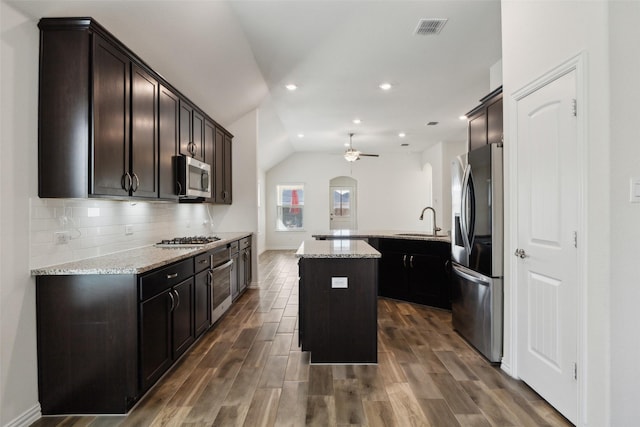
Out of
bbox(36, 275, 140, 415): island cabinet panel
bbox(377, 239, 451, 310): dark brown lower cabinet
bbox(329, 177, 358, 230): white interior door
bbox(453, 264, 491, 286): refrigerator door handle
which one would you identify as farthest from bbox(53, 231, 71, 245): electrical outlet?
bbox(329, 177, 358, 230): white interior door

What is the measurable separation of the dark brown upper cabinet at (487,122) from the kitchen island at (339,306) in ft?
5.53

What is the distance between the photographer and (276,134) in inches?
293

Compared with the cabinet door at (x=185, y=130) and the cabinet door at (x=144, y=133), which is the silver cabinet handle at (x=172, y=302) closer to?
the cabinet door at (x=144, y=133)

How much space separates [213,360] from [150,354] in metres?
0.69

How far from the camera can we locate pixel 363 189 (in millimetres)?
10391

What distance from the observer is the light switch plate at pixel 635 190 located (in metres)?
1.66

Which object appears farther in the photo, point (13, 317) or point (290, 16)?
point (290, 16)

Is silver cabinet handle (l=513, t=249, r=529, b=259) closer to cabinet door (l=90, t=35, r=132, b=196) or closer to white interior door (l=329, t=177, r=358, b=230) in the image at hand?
cabinet door (l=90, t=35, r=132, b=196)

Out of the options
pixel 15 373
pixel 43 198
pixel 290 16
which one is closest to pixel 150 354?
pixel 15 373

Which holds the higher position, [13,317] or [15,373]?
[13,317]

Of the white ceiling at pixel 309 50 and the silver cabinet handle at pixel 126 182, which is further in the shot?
the white ceiling at pixel 309 50

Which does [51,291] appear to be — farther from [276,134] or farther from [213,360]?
[276,134]

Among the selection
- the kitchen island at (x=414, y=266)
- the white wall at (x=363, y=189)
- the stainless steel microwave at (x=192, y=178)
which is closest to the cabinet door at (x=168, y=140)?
the stainless steel microwave at (x=192, y=178)

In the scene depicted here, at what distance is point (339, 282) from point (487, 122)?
7.03 feet
